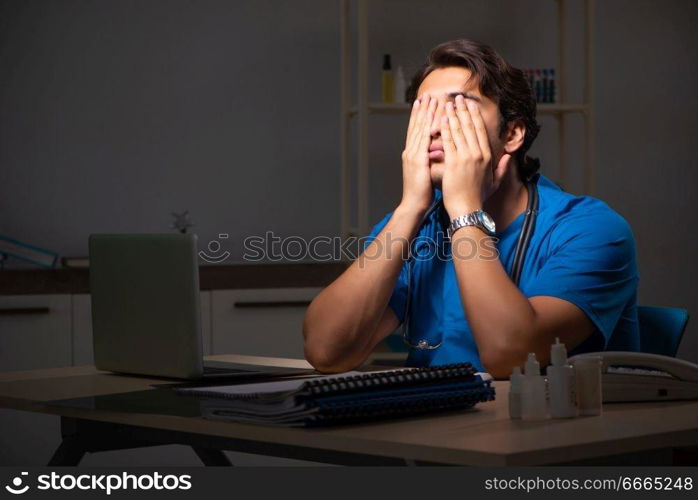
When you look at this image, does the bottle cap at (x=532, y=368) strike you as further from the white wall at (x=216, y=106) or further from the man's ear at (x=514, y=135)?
the white wall at (x=216, y=106)

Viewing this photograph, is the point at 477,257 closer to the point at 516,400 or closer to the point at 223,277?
the point at 516,400

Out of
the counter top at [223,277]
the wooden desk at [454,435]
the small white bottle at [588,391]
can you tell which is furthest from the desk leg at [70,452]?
the counter top at [223,277]

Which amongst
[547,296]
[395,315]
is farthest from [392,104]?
[547,296]

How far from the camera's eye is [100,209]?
14.2 feet

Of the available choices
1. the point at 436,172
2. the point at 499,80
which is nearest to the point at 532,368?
the point at 436,172

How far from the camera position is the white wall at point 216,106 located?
4.30m

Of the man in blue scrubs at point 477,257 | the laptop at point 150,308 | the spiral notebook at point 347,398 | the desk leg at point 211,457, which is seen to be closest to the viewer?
the spiral notebook at point 347,398

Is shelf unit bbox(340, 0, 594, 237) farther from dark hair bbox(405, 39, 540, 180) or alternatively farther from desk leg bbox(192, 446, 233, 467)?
desk leg bbox(192, 446, 233, 467)

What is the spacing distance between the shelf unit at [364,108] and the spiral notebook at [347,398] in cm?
259

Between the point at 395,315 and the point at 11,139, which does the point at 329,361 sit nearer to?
the point at 395,315

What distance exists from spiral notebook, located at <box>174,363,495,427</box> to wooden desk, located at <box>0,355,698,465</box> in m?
0.02

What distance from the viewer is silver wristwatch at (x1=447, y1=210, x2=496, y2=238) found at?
2088mm

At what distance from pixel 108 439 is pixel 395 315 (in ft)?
2.30

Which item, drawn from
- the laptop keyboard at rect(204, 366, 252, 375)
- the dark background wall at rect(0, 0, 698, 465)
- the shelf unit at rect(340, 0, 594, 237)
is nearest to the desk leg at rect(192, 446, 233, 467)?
the laptop keyboard at rect(204, 366, 252, 375)
